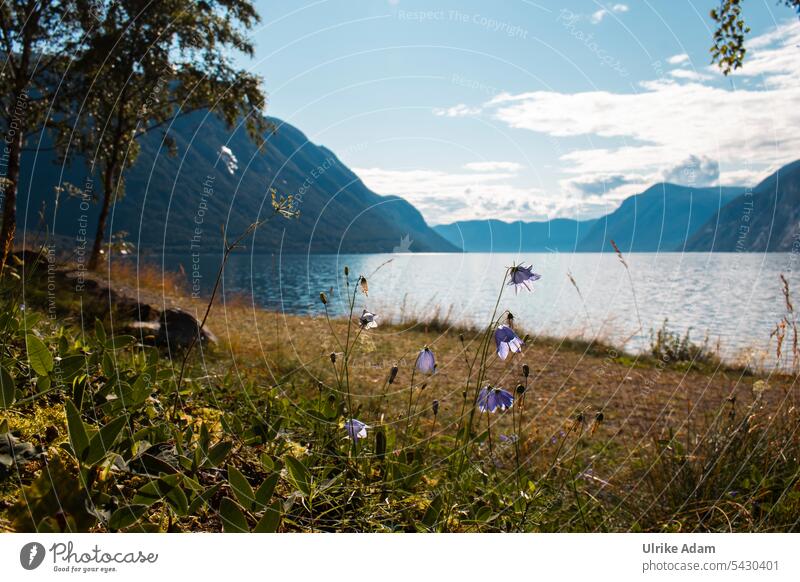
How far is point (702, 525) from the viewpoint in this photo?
2725mm

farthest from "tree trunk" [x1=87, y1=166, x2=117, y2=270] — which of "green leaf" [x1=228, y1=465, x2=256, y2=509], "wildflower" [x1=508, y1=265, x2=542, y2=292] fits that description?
"wildflower" [x1=508, y1=265, x2=542, y2=292]

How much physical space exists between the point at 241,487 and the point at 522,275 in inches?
49.9

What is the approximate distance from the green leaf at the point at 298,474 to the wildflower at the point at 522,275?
107 centimetres

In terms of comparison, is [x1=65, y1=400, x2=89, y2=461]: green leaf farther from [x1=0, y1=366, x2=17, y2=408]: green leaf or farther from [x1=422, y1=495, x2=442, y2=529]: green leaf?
[x1=422, y1=495, x2=442, y2=529]: green leaf

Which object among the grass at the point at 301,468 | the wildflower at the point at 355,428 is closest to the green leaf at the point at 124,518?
the grass at the point at 301,468

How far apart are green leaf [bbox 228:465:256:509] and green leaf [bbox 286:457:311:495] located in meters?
0.23

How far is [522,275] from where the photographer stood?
2162mm

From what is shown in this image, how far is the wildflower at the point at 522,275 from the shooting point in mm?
→ 2131

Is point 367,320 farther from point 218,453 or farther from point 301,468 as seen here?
point 218,453

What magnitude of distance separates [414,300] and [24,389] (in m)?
12.9

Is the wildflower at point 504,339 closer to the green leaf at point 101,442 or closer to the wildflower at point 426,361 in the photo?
the wildflower at point 426,361
